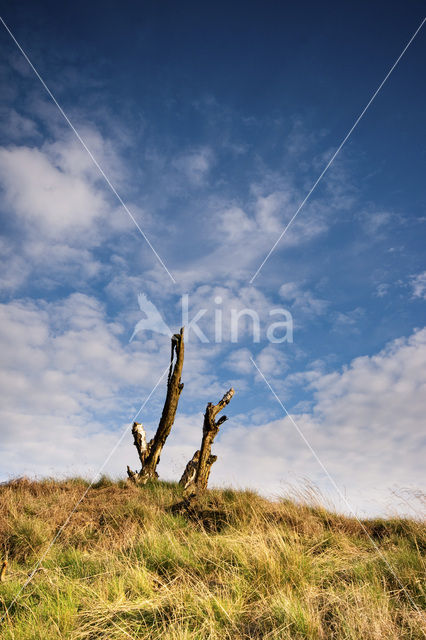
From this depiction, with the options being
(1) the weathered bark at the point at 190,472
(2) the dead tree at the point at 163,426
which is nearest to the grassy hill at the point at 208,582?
(1) the weathered bark at the point at 190,472

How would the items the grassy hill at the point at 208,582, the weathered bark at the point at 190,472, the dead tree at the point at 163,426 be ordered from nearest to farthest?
the grassy hill at the point at 208,582 → the weathered bark at the point at 190,472 → the dead tree at the point at 163,426

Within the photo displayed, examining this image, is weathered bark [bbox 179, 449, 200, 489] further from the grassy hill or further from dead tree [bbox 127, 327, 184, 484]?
the grassy hill

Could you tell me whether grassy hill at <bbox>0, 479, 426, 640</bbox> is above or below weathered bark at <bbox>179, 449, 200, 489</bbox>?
below

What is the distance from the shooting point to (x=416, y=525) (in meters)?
7.99

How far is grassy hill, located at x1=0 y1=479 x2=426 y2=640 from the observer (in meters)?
3.76

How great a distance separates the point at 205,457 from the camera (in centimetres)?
1262

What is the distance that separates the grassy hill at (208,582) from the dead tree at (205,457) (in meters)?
4.22

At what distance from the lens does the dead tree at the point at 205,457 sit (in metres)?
12.3

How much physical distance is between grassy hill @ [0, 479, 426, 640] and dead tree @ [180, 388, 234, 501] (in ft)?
13.8

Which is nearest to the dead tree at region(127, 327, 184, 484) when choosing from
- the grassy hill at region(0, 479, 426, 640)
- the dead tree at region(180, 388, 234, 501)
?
the dead tree at region(180, 388, 234, 501)

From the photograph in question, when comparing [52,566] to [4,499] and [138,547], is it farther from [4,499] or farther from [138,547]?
[4,499]

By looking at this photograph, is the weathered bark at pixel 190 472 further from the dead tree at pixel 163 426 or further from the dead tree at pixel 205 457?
the dead tree at pixel 163 426

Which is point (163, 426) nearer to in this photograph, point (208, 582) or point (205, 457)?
point (205, 457)

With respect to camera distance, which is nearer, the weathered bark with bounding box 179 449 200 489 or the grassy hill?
the grassy hill
